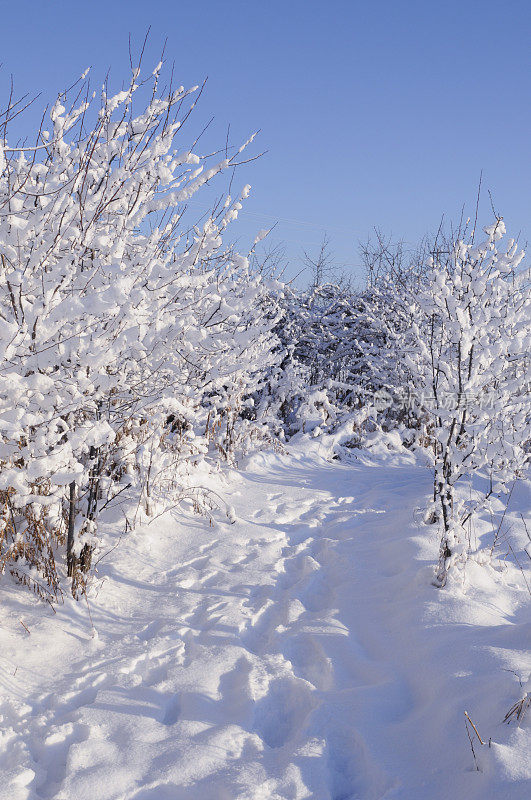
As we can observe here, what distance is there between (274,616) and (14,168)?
129 inches

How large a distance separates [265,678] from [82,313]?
2.03 meters

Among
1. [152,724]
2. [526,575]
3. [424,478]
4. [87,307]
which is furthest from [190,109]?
[424,478]

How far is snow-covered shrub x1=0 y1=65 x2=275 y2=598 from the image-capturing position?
2.67 metres

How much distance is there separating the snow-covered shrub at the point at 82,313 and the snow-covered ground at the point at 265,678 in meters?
0.53

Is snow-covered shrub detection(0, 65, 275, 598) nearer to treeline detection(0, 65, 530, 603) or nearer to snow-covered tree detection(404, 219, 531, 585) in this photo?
treeline detection(0, 65, 530, 603)

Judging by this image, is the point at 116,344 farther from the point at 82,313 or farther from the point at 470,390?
the point at 470,390

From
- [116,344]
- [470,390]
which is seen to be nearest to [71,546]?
[116,344]

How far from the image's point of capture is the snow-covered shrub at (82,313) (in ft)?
8.77

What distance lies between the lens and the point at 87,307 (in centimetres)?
249

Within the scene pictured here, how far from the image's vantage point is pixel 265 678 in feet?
9.00

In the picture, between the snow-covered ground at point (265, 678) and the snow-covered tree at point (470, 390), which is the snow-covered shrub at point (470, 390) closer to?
the snow-covered tree at point (470, 390)

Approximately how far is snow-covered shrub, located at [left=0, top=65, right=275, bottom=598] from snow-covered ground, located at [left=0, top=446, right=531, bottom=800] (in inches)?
20.7

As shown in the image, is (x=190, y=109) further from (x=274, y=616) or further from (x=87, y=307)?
(x=274, y=616)

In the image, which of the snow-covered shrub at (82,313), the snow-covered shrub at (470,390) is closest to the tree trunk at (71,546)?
the snow-covered shrub at (82,313)
